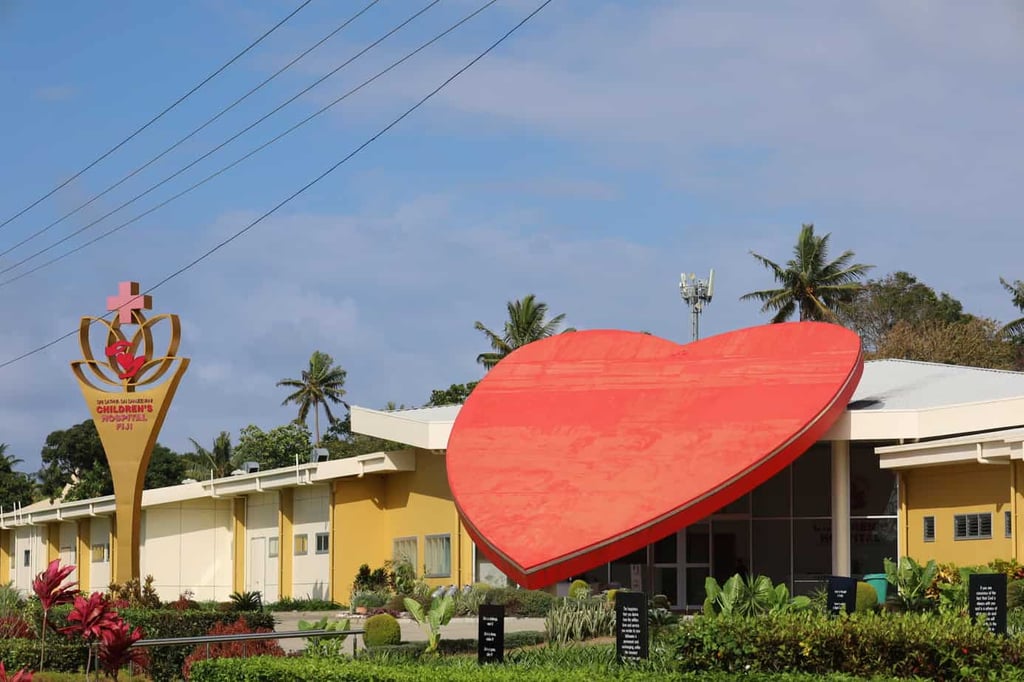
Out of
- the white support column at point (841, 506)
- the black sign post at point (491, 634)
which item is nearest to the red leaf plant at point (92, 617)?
the black sign post at point (491, 634)

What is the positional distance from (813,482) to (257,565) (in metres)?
18.4

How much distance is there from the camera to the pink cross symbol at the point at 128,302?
33094 mm

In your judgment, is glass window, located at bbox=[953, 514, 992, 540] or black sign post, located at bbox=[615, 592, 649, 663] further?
glass window, located at bbox=[953, 514, 992, 540]

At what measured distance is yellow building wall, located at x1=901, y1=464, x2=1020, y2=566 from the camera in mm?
29859

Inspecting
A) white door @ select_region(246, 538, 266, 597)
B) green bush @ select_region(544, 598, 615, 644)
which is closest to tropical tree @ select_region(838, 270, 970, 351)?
white door @ select_region(246, 538, 266, 597)

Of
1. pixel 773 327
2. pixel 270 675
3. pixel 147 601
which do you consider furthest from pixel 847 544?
pixel 270 675

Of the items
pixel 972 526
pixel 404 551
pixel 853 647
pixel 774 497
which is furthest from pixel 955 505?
pixel 853 647

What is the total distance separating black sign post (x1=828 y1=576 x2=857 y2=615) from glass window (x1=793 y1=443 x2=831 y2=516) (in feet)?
52.4

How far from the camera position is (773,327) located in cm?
3431

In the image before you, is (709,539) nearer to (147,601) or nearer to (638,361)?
(638,361)

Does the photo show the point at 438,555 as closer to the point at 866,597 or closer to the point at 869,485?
the point at 869,485

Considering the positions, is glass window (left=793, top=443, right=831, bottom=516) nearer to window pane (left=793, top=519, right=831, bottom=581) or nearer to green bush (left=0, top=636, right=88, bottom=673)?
window pane (left=793, top=519, right=831, bottom=581)

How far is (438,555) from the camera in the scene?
37.8 meters

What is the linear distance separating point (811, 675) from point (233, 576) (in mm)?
35902
